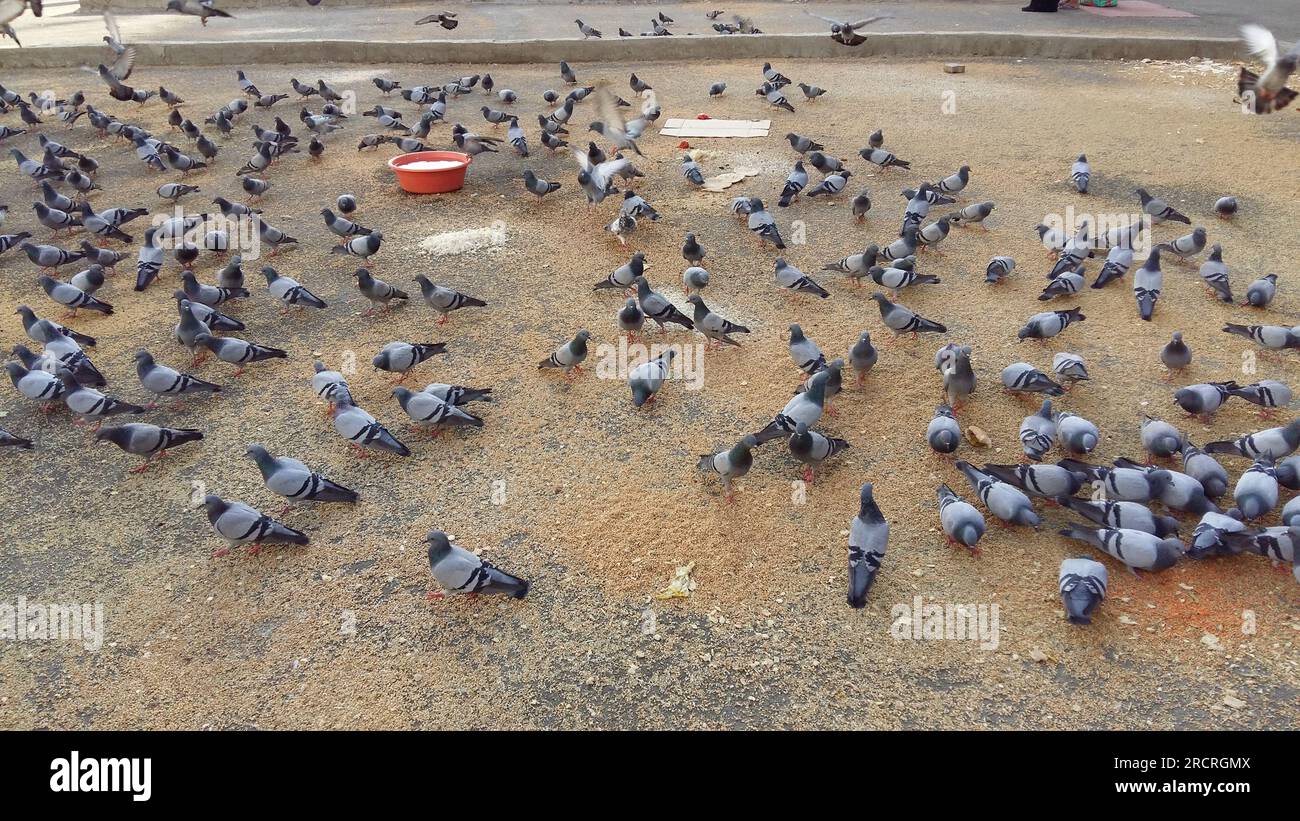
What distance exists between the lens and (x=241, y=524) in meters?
4.56

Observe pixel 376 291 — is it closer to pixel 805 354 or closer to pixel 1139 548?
pixel 805 354

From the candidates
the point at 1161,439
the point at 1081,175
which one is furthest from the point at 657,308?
the point at 1081,175

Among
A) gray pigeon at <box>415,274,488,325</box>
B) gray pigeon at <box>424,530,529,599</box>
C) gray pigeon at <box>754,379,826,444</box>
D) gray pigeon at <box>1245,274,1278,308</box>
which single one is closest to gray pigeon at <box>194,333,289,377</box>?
gray pigeon at <box>415,274,488,325</box>

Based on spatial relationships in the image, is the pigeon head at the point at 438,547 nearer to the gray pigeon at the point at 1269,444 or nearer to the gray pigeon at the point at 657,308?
the gray pigeon at the point at 657,308

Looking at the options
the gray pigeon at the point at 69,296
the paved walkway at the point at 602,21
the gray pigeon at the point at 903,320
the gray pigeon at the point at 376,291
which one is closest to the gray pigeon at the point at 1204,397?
the gray pigeon at the point at 903,320

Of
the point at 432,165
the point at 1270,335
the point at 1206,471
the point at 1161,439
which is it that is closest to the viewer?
the point at 1206,471

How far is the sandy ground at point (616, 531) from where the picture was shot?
148 inches

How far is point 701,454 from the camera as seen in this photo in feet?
18.2

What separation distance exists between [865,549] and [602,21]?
71.9 feet

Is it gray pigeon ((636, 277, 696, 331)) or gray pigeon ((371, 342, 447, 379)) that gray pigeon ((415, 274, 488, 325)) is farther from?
gray pigeon ((636, 277, 696, 331))

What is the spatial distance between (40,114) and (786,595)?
17.3m

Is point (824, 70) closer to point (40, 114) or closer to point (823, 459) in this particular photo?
point (823, 459)

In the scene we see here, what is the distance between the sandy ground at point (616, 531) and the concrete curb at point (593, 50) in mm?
8479

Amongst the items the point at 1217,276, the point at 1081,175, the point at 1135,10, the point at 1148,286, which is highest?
the point at 1135,10
